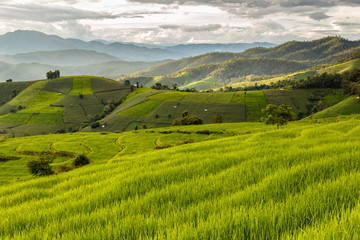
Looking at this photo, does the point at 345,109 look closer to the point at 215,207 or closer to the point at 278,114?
the point at 278,114

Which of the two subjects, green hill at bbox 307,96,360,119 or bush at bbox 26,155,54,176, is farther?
green hill at bbox 307,96,360,119

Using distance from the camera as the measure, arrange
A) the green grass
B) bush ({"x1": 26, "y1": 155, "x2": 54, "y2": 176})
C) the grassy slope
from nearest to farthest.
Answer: the grassy slope
bush ({"x1": 26, "y1": 155, "x2": 54, "y2": 176})
the green grass

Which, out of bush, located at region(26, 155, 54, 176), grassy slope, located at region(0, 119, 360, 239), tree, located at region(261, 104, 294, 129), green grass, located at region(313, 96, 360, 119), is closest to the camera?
grassy slope, located at region(0, 119, 360, 239)

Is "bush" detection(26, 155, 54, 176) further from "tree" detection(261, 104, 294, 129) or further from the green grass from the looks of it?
the green grass

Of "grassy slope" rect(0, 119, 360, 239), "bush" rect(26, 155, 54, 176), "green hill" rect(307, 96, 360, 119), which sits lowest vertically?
"green hill" rect(307, 96, 360, 119)

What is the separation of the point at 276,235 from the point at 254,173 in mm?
3829

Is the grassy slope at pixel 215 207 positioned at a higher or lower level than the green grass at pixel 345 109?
higher

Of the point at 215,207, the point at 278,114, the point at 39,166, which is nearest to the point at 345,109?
the point at 278,114

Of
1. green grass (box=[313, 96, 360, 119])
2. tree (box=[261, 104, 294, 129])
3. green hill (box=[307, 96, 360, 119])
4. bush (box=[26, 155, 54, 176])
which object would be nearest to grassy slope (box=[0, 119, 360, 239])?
bush (box=[26, 155, 54, 176])

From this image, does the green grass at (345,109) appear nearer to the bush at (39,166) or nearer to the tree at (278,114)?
the tree at (278,114)

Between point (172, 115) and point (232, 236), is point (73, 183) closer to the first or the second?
point (232, 236)

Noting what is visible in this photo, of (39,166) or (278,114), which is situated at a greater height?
(278,114)

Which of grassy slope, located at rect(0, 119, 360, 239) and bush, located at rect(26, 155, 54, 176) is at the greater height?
grassy slope, located at rect(0, 119, 360, 239)

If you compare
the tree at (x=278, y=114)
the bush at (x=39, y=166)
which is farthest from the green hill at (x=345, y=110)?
the bush at (x=39, y=166)
